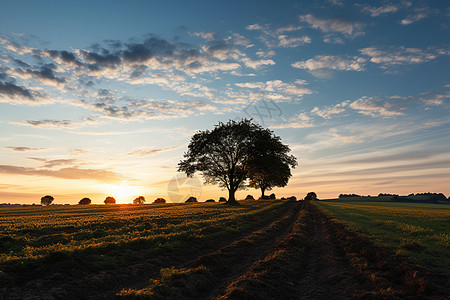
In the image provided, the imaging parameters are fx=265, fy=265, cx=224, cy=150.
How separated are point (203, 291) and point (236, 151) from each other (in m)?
53.1

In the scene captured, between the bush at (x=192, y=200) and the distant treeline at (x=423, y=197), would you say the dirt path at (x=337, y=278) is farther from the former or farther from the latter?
the distant treeline at (x=423, y=197)

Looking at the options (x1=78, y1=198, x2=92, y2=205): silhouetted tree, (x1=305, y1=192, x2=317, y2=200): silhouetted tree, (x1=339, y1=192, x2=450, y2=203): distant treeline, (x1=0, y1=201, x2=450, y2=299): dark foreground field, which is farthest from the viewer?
(x1=339, y1=192, x2=450, y2=203): distant treeline

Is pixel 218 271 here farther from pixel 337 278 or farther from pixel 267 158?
pixel 267 158

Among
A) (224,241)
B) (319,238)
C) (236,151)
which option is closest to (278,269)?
(224,241)

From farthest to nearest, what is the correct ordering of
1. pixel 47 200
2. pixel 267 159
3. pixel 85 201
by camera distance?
pixel 47 200 → pixel 85 201 → pixel 267 159

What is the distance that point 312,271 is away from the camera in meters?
11.6

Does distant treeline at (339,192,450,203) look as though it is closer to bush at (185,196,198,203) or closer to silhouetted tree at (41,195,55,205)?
bush at (185,196,198,203)

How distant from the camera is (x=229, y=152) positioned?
62562 mm

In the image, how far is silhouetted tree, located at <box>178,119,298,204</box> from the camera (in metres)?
61.2

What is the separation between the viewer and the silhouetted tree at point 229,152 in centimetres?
6122

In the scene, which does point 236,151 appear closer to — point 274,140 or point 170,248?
point 274,140

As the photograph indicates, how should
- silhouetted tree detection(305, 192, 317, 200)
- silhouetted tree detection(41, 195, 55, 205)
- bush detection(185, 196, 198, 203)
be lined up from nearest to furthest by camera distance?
bush detection(185, 196, 198, 203)
silhouetted tree detection(41, 195, 55, 205)
silhouetted tree detection(305, 192, 317, 200)

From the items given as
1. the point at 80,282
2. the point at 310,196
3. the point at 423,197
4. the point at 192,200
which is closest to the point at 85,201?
the point at 192,200

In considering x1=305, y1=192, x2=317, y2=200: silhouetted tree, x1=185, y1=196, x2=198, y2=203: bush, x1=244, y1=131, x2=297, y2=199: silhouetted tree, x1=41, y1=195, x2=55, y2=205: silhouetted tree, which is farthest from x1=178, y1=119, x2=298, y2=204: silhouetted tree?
x1=41, y1=195, x2=55, y2=205: silhouetted tree
